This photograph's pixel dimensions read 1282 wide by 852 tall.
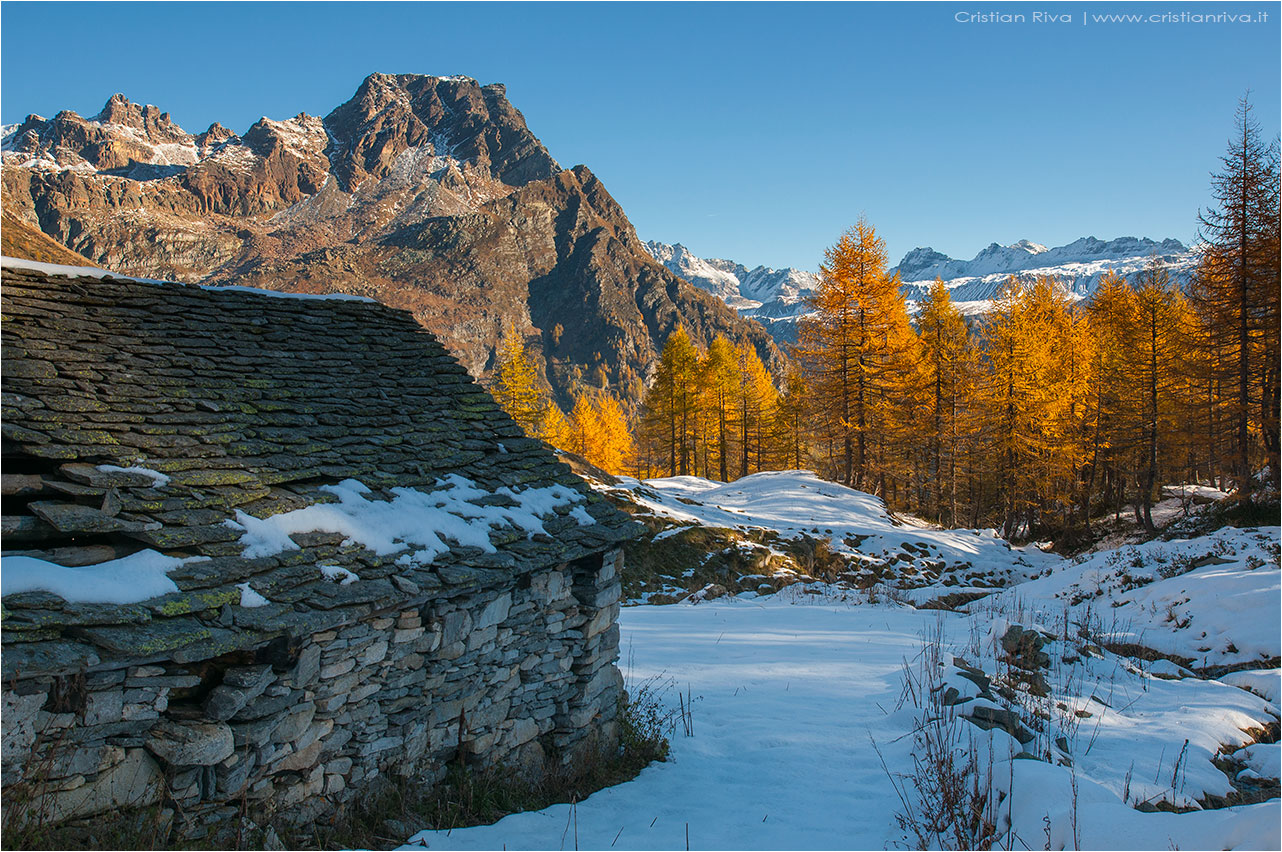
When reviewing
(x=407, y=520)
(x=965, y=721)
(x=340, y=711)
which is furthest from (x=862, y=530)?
(x=340, y=711)

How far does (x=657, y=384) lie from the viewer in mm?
40031

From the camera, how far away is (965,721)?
598 cm

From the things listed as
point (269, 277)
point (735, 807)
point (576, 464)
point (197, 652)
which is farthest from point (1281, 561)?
point (269, 277)

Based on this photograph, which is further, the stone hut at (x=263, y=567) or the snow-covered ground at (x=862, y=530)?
the snow-covered ground at (x=862, y=530)

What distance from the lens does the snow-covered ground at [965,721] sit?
4.69 metres

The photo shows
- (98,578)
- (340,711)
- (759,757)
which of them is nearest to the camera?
(98,578)

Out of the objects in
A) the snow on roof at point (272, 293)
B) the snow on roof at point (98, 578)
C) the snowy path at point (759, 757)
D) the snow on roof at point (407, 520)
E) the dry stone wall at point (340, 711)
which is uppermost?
the snow on roof at point (272, 293)

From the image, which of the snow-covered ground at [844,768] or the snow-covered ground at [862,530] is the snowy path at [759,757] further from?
the snow-covered ground at [862,530]

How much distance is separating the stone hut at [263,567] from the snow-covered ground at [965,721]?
1.02 m

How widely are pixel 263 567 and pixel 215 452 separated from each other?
1126mm

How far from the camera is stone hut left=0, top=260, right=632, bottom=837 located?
3.66 metres

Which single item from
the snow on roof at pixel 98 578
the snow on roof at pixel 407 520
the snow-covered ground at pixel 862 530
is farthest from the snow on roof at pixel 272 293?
the snow-covered ground at pixel 862 530

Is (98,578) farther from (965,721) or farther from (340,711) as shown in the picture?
(965,721)

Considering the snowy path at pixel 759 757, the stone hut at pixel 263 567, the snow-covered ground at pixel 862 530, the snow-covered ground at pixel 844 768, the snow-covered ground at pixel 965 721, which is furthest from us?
the snow-covered ground at pixel 862 530
